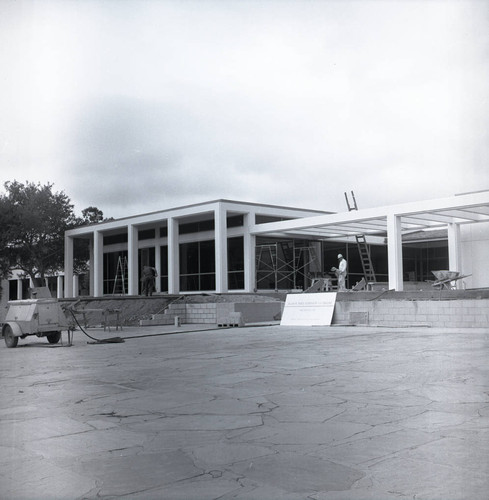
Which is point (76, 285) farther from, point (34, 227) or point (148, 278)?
point (148, 278)

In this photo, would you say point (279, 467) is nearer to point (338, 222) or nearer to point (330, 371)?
point (330, 371)

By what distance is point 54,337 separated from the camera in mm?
16250

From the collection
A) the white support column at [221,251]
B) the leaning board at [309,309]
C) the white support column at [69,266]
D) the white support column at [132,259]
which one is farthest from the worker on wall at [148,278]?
the white support column at [69,266]

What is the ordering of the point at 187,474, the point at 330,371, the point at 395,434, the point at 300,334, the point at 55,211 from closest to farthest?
1. the point at 187,474
2. the point at 395,434
3. the point at 330,371
4. the point at 300,334
5. the point at 55,211

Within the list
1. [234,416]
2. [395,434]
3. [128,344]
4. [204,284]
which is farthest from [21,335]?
[204,284]

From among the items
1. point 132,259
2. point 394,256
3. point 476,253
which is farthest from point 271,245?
point 476,253

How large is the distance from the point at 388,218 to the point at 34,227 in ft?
74.0

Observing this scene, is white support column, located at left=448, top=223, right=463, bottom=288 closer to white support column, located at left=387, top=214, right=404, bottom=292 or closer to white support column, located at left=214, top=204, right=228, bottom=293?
white support column, located at left=387, top=214, right=404, bottom=292

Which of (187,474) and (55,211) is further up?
(55,211)

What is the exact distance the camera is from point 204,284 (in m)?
36.6

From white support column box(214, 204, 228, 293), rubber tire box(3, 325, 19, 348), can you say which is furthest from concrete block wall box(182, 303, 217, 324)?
rubber tire box(3, 325, 19, 348)

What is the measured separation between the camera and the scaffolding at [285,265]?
3566cm

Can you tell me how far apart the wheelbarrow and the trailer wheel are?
376mm

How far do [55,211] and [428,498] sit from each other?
39.2m
